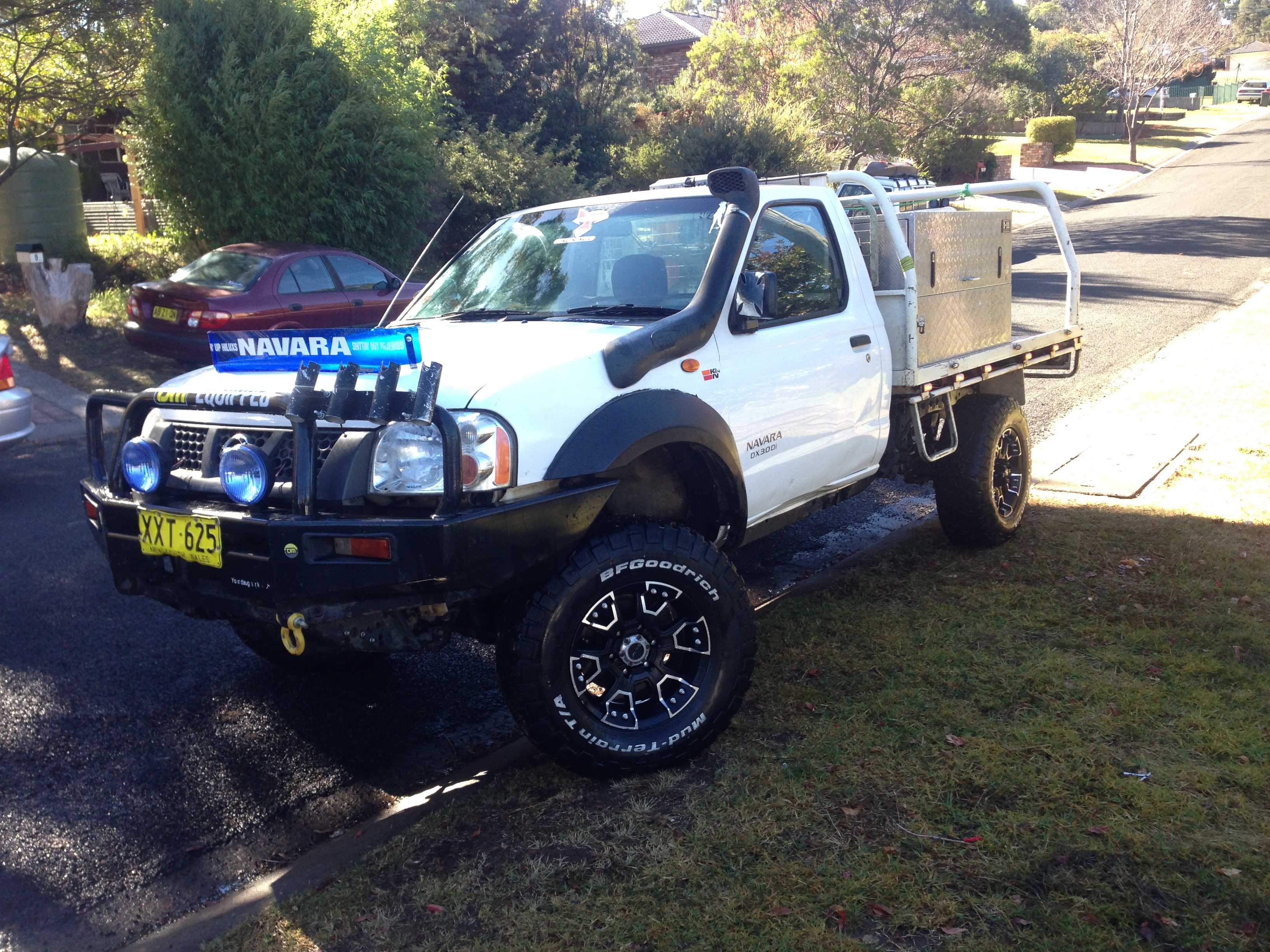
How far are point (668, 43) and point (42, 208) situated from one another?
29.3m

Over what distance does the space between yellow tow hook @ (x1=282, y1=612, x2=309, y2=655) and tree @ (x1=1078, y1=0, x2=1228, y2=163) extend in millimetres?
46681

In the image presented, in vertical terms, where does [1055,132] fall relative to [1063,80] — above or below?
below

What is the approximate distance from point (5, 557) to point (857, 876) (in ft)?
18.1

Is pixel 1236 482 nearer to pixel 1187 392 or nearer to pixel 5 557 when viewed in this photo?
pixel 1187 392

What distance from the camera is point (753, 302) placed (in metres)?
4.19

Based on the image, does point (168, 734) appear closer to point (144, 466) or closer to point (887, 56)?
point (144, 466)

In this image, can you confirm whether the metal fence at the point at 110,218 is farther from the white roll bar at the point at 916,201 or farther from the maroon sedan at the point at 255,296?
the white roll bar at the point at 916,201

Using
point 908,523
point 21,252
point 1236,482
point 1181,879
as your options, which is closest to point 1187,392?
point 1236,482

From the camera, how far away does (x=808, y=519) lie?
7.03 meters

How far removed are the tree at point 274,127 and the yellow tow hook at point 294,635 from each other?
1175 centimetres

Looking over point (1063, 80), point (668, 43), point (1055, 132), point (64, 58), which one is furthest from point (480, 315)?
point (1063, 80)

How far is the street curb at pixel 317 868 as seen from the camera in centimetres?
304

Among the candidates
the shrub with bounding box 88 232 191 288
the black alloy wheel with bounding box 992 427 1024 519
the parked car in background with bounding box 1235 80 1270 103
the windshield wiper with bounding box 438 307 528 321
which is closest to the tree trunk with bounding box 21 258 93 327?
the shrub with bounding box 88 232 191 288

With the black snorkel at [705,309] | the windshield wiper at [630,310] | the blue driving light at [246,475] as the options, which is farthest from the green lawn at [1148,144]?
the blue driving light at [246,475]
